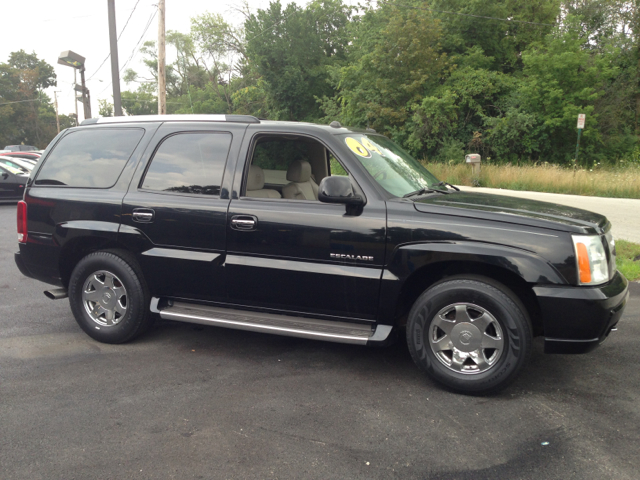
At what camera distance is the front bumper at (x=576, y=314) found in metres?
3.36

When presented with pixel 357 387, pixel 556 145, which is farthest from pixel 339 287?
pixel 556 145

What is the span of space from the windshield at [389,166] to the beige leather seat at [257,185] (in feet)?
2.56

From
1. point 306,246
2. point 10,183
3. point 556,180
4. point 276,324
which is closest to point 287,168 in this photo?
point 306,246

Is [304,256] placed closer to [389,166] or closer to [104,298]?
Result: [389,166]

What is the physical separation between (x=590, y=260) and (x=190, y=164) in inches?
121

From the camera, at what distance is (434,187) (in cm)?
463

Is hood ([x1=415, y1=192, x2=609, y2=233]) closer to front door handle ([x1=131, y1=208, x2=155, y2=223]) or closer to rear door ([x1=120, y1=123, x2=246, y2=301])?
rear door ([x1=120, y1=123, x2=246, y2=301])

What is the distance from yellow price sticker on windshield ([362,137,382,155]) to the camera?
4.37 meters

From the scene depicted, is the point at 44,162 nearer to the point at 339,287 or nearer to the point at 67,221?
the point at 67,221

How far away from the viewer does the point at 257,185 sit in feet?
14.4

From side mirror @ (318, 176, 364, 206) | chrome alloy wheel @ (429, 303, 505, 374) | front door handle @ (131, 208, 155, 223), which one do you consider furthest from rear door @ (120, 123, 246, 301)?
chrome alloy wheel @ (429, 303, 505, 374)

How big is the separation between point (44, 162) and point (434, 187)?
3612mm

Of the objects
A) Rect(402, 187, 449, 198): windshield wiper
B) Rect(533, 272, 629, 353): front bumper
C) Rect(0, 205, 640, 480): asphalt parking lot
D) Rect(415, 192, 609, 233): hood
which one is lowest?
Rect(0, 205, 640, 480): asphalt parking lot

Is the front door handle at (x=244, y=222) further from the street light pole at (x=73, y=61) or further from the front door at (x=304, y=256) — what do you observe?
the street light pole at (x=73, y=61)
